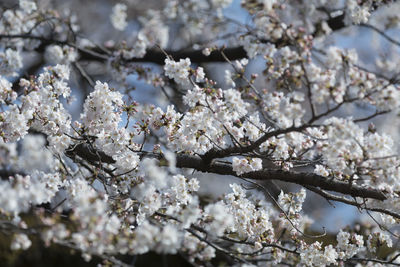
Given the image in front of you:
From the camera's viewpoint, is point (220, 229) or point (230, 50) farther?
point (230, 50)

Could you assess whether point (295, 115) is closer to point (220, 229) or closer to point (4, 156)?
point (220, 229)

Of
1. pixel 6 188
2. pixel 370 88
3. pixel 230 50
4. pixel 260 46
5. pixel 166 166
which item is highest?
pixel 230 50

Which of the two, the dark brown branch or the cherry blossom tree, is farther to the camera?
the dark brown branch

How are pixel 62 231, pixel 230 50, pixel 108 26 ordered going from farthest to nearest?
pixel 108 26 → pixel 230 50 → pixel 62 231

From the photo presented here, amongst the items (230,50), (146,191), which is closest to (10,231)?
(146,191)

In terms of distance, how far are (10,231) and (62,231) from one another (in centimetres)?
40

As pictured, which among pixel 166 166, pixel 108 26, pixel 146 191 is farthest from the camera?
pixel 108 26

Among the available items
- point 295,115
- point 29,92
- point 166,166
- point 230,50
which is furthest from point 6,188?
point 230,50

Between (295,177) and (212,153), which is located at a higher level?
(212,153)

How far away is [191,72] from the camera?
3.27 metres

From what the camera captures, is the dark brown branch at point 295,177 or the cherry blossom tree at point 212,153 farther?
the dark brown branch at point 295,177

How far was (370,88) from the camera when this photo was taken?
2555mm

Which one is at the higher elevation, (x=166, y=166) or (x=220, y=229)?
(x=166, y=166)

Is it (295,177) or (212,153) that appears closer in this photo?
(295,177)
